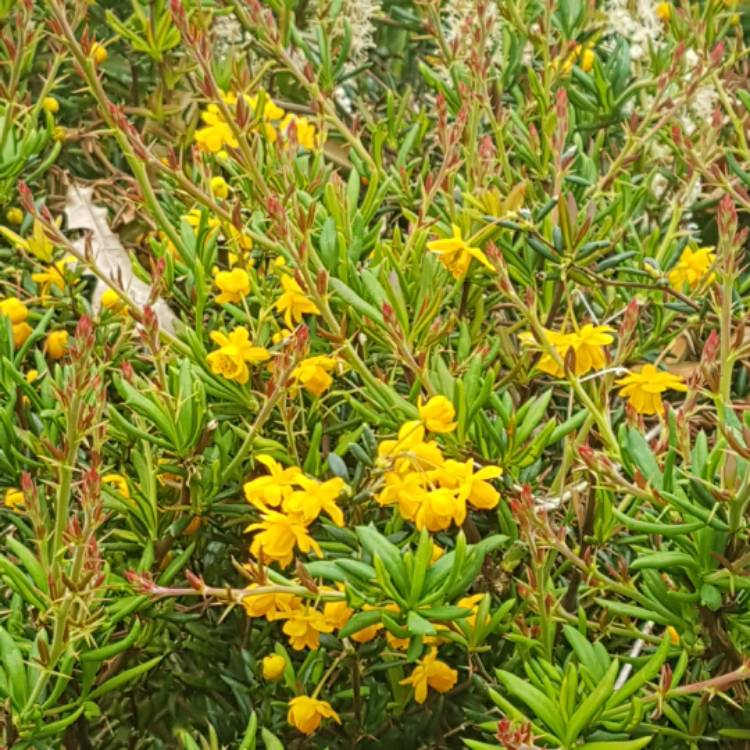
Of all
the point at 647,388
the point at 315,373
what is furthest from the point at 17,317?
the point at 647,388

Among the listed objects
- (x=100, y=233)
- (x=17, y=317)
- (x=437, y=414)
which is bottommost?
(x=100, y=233)

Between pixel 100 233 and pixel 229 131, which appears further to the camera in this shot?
pixel 100 233

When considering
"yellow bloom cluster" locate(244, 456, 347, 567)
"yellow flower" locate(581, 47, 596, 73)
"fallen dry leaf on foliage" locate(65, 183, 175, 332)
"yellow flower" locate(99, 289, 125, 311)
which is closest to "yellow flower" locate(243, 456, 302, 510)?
"yellow bloom cluster" locate(244, 456, 347, 567)

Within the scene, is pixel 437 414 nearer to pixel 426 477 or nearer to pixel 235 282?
pixel 426 477

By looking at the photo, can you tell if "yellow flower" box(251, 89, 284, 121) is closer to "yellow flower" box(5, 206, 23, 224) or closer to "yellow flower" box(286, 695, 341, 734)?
"yellow flower" box(5, 206, 23, 224)

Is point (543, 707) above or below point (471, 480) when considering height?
below

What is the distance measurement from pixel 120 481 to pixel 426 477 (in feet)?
1.72

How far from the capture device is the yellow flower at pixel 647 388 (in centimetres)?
166

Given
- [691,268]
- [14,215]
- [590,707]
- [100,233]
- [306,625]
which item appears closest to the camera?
[590,707]

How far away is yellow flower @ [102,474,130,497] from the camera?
1743 millimetres

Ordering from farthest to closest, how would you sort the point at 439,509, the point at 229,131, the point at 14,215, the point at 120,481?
the point at 14,215, the point at 229,131, the point at 120,481, the point at 439,509

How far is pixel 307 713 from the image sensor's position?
157 cm

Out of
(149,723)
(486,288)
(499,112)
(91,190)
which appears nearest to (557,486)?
(486,288)

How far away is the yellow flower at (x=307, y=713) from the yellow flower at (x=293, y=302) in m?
0.52
